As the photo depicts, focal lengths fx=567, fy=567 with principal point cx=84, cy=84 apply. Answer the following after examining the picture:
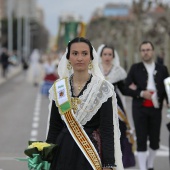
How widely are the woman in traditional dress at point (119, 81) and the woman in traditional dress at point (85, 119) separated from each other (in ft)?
10.3

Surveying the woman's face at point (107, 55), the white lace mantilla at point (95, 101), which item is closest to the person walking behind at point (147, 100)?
the woman's face at point (107, 55)

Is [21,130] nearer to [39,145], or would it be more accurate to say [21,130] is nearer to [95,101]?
[39,145]

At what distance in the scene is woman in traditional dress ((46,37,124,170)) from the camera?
377 centimetres

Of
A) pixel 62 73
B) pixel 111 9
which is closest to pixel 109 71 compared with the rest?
pixel 62 73

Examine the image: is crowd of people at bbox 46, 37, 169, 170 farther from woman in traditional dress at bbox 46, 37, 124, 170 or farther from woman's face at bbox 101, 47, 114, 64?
woman's face at bbox 101, 47, 114, 64

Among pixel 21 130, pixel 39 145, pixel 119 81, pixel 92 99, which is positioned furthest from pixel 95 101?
pixel 21 130

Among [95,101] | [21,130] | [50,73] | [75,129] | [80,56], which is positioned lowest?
[21,130]

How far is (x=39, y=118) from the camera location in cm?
1408

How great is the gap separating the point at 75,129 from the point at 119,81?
3.52 metres

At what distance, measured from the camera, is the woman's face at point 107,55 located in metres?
7.12

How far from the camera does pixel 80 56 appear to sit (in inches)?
152

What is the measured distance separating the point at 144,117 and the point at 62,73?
313cm

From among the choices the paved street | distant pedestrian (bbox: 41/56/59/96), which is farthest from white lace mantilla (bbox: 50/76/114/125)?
distant pedestrian (bbox: 41/56/59/96)

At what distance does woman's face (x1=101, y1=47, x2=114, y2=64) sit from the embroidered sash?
3195 millimetres
